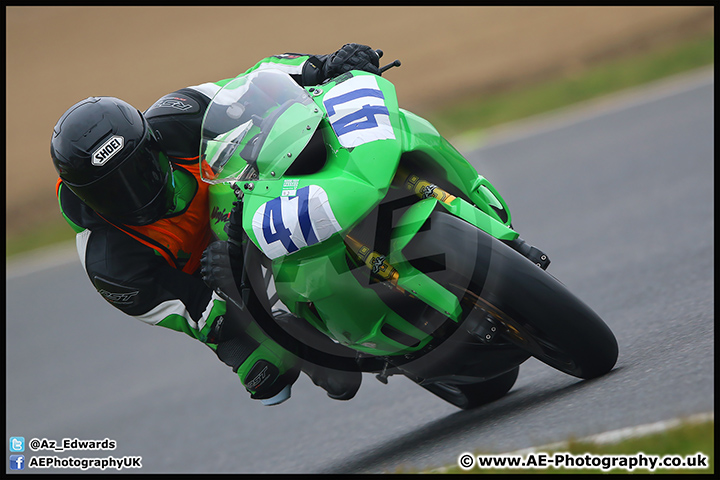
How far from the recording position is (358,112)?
9.86 ft

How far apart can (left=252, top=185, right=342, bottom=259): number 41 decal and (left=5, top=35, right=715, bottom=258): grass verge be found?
742 centimetres

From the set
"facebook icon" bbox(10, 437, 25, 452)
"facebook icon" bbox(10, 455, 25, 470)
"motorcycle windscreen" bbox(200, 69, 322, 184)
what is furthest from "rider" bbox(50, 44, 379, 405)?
"facebook icon" bbox(10, 437, 25, 452)

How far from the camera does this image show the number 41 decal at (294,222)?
9.32ft

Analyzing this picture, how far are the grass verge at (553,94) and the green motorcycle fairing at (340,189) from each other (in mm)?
7089

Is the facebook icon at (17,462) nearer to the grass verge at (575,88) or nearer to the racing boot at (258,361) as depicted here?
the racing boot at (258,361)

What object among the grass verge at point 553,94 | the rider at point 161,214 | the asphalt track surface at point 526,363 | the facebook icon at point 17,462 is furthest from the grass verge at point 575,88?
the rider at point 161,214

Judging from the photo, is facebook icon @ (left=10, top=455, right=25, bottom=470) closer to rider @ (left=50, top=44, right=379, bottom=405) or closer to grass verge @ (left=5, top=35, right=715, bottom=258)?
rider @ (left=50, top=44, right=379, bottom=405)

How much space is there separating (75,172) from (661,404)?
229cm

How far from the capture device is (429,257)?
293 centimetres

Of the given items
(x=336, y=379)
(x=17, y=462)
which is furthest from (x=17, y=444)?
(x=336, y=379)

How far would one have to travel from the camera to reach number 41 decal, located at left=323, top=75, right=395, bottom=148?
2.94 metres

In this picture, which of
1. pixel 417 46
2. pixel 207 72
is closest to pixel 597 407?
pixel 417 46

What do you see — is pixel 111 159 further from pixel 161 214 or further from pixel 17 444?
pixel 17 444

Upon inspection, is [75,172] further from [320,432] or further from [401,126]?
[320,432]
